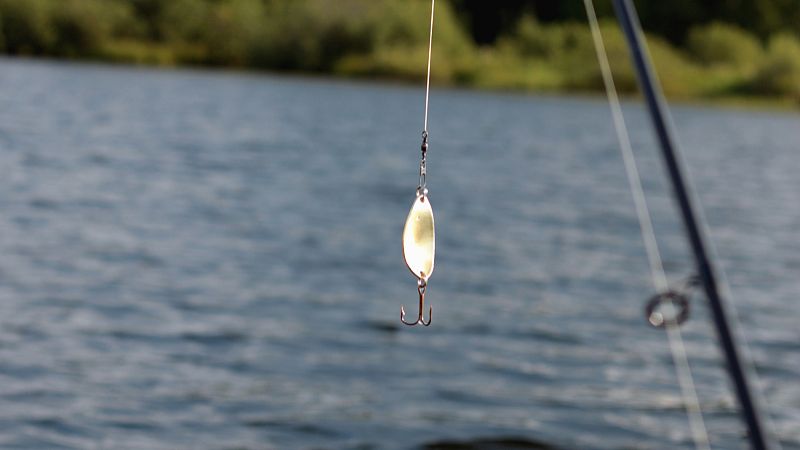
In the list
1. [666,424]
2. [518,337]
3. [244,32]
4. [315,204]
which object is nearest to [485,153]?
[315,204]

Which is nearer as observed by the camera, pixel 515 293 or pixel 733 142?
pixel 515 293

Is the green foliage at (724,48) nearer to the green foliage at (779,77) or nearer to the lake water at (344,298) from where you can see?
the green foliage at (779,77)

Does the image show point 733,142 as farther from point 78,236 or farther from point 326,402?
point 326,402

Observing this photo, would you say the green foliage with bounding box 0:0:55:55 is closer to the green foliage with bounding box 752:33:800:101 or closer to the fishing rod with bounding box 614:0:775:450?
the green foliage with bounding box 752:33:800:101

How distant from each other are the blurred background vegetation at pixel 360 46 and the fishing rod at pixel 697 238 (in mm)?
63625

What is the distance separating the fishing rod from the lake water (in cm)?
636

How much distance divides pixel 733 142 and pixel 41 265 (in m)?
33.1

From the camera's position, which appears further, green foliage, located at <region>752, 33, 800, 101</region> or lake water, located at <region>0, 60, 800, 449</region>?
green foliage, located at <region>752, 33, 800, 101</region>

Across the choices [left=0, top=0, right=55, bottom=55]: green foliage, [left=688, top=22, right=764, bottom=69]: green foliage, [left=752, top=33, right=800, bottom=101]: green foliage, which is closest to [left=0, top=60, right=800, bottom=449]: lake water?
[left=0, top=0, right=55, bottom=55]: green foliage

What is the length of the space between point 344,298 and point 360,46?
191 feet

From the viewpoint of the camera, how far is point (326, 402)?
10.4m

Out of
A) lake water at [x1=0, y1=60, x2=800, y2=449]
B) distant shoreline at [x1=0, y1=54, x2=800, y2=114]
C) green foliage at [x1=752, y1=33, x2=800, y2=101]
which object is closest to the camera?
lake water at [x1=0, y1=60, x2=800, y2=449]

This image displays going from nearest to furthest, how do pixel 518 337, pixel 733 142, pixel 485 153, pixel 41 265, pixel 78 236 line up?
pixel 518 337, pixel 41 265, pixel 78 236, pixel 485 153, pixel 733 142

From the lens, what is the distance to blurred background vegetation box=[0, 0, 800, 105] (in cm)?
6662
